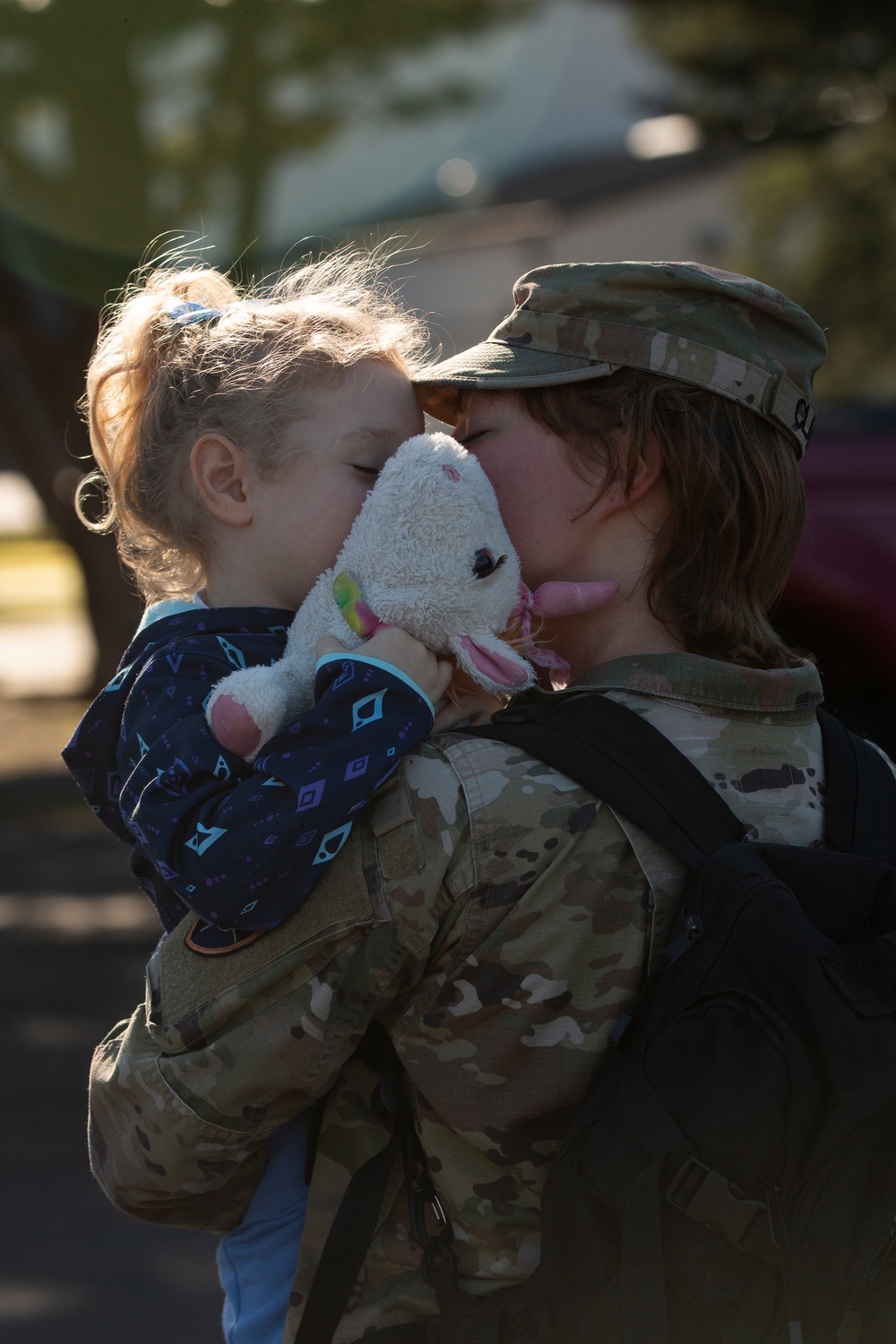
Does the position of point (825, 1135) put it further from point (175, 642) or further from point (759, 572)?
point (175, 642)

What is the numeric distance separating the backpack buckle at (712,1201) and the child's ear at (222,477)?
1.05 m

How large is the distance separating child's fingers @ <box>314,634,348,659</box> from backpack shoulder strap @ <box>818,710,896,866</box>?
64 cm

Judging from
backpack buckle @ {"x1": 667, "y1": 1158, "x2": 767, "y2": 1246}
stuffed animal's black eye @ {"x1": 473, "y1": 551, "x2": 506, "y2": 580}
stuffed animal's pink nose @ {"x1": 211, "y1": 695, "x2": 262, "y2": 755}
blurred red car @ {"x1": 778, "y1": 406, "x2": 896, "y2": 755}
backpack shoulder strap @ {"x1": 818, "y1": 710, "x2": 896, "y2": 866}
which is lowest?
blurred red car @ {"x1": 778, "y1": 406, "x2": 896, "y2": 755}

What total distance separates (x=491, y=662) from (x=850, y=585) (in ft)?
10.4

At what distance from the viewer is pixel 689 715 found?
185 cm

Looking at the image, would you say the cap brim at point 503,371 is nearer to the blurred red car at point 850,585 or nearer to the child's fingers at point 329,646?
the child's fingers at point 329,646

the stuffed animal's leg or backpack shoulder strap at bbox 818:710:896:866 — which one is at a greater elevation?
the stuffed animal's leg

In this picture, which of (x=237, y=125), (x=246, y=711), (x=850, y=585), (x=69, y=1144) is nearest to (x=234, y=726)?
(x=246, y=711)

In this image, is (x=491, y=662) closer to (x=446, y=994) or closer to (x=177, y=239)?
(x=446, y=994)

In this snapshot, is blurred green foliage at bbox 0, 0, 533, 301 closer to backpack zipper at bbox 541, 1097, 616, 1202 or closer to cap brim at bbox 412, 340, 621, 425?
cap brim at bbox 412, 340, 621, 425

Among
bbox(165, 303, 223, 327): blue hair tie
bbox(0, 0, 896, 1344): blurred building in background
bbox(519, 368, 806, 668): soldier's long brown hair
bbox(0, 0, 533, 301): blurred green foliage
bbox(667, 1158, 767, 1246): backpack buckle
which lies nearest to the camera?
bbox(667, 1158, 767, 1246): backpack buckle

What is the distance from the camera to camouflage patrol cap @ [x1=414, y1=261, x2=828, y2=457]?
75.9 inches

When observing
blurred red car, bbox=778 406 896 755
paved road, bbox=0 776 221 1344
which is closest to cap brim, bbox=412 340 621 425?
paved road, bbox=0 776 221 1344

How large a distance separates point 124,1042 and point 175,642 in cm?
52
